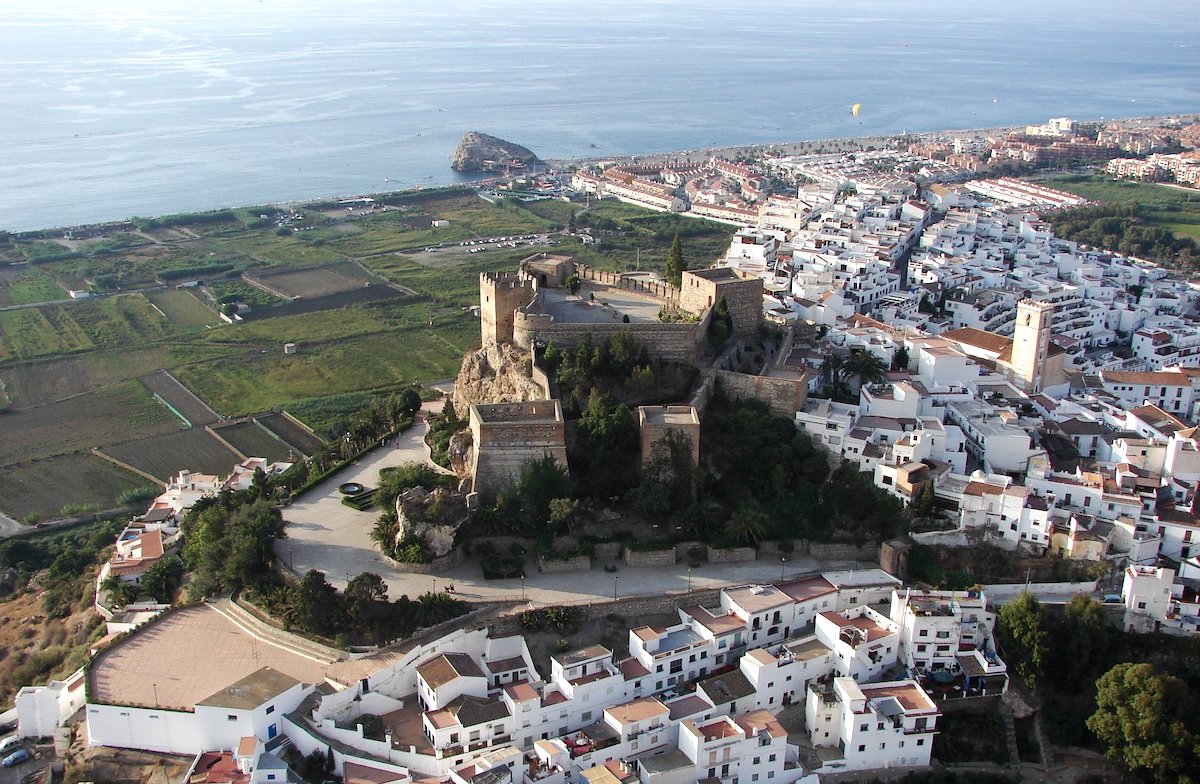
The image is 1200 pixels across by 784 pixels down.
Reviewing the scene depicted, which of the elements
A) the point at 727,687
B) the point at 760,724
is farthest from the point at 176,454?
the point at 760,724

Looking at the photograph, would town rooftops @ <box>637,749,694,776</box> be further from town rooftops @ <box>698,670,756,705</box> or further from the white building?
the white building

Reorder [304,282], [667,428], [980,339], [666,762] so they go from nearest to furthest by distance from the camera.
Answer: [666,762] < [667,428] < [980,339] < [304,282]

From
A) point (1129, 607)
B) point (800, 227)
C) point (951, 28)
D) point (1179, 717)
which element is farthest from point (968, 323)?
point (951, 28)

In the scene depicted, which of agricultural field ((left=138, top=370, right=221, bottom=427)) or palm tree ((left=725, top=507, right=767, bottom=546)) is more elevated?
palm tree ((left=725, top=507, right=767, bottom=546))

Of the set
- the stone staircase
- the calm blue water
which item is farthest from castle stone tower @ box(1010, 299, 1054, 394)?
the calm blue water

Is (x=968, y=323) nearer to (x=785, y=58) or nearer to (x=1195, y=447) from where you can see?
(x=1195, y=447)

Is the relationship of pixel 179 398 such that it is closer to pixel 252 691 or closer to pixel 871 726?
pixel 252 691

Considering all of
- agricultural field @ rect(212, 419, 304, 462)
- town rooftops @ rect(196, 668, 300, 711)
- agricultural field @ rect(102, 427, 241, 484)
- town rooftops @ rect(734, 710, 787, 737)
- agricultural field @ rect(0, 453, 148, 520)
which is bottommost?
agricultural field @ rect(0, 453, 148, 520)

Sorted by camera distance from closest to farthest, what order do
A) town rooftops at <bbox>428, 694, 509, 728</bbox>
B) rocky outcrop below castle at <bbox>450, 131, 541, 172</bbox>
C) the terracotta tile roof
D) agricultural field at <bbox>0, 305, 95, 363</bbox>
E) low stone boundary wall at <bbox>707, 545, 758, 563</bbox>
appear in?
town rooftops at <bbox>428, 694, 509, 728</bbox> < low stone boundary wall at <bbox>707, 545, 758, 563</bbox> < the terracotta tile roof < agricultural field at <bbox>0, 305, 95, 363</bbox> < rocky outcrop below castle at <bbox>450, 131, 541, 172</bbox>
